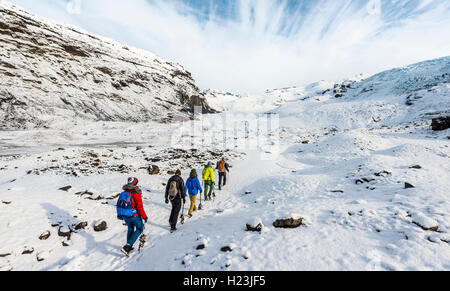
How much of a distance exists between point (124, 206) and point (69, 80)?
186ft

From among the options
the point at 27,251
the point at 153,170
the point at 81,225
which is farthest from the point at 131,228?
Result: the point at 153,170

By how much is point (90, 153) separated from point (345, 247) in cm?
2047

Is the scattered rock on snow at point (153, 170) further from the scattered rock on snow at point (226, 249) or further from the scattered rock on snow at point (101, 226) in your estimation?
the scattered rock on snow at point (226, 249)

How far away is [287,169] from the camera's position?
15.3 metres

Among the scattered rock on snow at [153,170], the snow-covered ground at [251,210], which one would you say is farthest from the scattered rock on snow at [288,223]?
the scattered rock on snow at [153,170]

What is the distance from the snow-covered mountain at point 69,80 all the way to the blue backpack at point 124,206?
41.7m

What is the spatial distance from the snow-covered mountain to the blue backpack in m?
41.7

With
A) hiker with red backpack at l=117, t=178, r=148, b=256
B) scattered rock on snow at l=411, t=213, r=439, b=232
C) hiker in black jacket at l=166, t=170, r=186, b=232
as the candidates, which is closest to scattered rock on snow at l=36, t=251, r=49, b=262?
hiker with red backpack at l=117, t=178, r=148, b=256

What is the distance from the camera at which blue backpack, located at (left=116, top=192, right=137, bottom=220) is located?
16.6 ft

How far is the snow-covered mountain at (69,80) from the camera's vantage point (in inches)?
1390

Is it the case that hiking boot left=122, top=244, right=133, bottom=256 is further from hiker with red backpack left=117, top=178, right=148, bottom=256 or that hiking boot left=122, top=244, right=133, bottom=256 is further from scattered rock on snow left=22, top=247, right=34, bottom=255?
scattered rock on snow left=22, top=247, right=34, bottom=255
